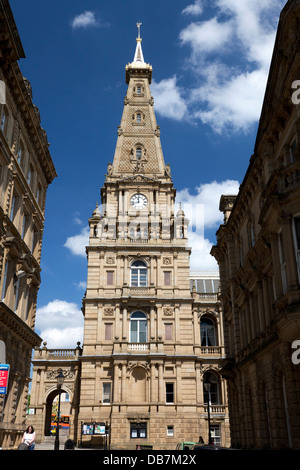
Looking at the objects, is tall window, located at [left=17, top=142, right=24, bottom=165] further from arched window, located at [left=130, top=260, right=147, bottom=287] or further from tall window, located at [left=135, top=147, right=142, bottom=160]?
tall window, located at [left=135, top=147, right=142, bottom=160]

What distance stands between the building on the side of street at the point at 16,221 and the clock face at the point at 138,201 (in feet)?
76.8

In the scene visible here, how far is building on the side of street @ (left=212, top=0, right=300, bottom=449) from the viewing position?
16.7m

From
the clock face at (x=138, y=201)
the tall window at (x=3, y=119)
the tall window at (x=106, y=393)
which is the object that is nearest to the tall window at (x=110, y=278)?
the clock face at (x=138, y=201)

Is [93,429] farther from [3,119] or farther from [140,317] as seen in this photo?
[3,119]

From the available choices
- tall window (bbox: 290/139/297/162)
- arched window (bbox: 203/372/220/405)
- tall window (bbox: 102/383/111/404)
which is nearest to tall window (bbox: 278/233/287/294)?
tall window (bbox: 290/139/297/162)

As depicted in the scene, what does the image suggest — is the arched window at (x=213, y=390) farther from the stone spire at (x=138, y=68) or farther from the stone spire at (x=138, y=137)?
the stone spire at (x=138, y=68)

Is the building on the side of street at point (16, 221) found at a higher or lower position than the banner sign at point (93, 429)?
higher

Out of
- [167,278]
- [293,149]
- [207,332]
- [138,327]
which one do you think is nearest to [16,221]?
[293,149]

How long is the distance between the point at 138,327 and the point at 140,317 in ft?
3.59

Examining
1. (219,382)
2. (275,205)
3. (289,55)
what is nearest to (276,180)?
(275,205)

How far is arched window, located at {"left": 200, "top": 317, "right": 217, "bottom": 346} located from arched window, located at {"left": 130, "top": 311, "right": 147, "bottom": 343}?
26.6 ft

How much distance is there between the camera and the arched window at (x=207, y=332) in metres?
52.4

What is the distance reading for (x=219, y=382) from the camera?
4922 centimetres
